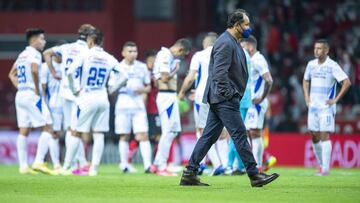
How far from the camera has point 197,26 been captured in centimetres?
3431

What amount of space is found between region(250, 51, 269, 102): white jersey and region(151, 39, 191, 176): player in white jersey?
1.43 m

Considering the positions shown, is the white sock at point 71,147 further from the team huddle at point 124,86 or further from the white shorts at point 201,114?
the white shorts at point 201,114

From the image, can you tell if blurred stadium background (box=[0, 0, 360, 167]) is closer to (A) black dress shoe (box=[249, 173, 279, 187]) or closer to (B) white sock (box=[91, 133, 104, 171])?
(B) white sock (box=[91, 133, 104, 171])

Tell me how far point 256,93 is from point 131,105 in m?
2.82

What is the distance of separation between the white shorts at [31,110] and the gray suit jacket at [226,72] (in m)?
5.30

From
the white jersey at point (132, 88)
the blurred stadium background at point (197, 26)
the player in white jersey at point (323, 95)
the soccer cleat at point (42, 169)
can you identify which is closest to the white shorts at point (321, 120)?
the player in white jersey at point (323, 95)

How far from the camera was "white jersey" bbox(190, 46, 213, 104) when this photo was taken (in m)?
19.2

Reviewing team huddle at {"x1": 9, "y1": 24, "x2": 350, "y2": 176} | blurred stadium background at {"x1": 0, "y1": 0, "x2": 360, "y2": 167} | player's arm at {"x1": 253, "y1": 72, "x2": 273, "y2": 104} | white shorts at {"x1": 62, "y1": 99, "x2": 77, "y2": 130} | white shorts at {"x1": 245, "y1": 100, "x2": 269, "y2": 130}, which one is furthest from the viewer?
blurred stadium background at {"x1": 0, "y1": 0, "x2": 360, "y2": 167}

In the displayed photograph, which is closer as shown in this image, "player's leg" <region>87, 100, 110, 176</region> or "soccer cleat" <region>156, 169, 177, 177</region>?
"player's leg" <region>87, 100, 110, 176</region>

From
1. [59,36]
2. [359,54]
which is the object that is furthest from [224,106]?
[59,36]

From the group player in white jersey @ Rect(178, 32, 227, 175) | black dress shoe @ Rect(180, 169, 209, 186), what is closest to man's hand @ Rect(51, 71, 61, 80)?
player in white jersey @ Rect(178, 32, 227, 175)

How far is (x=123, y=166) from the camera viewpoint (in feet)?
69.4

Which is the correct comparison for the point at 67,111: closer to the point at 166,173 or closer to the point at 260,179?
the point at 166,173

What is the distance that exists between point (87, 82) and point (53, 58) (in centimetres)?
296
